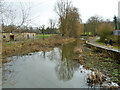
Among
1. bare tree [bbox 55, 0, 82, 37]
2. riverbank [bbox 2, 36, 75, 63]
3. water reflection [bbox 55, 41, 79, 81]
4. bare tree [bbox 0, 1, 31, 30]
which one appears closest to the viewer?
bare tree [bbox 0, 1, 31, 30]

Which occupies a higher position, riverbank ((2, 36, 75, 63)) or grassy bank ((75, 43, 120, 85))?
riverbank ((2, 36, 75, 63))

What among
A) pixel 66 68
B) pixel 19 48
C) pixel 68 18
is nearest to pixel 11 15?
pixel 66 68

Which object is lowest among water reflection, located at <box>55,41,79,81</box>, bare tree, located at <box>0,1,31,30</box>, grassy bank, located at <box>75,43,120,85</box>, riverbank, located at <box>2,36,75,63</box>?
water reflection, located at <box>55,41,79,81</box>

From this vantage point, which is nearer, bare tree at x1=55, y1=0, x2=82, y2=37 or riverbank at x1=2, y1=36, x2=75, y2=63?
riverbank at x1=2, y1=36, x2=75, y2=63

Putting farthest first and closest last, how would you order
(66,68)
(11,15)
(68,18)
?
(68,18) → (66,68) → (11,15)

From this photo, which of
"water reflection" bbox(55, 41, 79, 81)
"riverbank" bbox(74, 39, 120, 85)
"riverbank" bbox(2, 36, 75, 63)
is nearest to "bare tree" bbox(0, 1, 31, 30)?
"riverbank" bbox(2, 36, 75, 63)

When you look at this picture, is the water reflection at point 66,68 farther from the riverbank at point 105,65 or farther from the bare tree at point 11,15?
the bare tree at point 11,15

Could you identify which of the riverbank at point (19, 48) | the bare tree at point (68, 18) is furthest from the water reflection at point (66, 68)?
the bare tree at point (68, 18)

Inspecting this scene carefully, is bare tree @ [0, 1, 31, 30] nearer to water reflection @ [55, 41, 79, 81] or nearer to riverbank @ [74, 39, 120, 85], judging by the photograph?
water reflection @ [55, 41, 79, 81]

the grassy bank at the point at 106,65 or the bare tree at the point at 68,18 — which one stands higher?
the bare tree at the point at 68,18

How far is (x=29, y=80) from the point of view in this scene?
477 cm

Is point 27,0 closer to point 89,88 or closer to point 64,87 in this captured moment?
point 64,87

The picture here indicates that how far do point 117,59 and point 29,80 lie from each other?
6124 millimetres

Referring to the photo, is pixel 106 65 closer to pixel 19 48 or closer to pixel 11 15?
pixel 11 15
